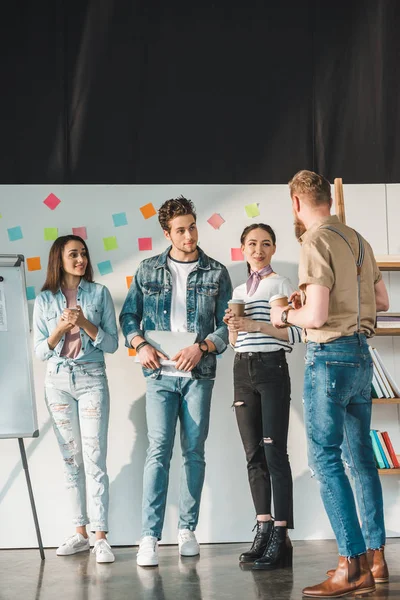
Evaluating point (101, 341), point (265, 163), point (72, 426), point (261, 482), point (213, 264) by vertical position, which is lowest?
point (261, 482)

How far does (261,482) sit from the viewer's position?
3.18 m

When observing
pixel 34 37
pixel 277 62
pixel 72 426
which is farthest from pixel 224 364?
pixel 34 37

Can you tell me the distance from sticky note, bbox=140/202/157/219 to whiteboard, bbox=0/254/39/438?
0.71m

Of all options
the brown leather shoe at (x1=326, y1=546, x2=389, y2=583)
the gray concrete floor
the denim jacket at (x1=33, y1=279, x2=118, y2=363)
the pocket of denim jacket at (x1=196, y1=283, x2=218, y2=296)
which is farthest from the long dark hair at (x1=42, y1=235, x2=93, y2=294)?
the brown leather shoe at (x1=326, y1=546, x2=389, y2=583)

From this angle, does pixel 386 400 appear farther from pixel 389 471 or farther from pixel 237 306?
pixel 237 306

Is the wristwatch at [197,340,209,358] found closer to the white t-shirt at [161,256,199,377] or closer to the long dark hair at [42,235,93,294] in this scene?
the white t-shirt at [161,256,199,377]

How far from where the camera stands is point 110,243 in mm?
3855

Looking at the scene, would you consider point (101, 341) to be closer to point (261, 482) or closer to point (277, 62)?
point (261, 482)

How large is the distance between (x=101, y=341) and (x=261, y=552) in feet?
3.90

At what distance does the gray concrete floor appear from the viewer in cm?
266

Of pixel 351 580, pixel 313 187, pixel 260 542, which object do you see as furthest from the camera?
pixel 260 542

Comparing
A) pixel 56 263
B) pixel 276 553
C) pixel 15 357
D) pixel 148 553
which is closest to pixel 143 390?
pixel 15 357

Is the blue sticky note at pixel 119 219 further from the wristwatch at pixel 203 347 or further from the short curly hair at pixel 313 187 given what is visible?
the short curly hair at pixel 313 187

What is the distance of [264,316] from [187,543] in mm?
1078
